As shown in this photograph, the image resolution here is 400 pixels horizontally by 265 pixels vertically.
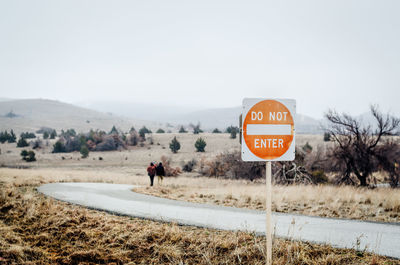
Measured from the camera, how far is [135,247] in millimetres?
5621

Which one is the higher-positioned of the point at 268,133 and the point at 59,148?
the point at 268,133

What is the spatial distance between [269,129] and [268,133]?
63 mm

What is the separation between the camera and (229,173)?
33469 mm

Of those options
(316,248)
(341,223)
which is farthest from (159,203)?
(316,248)

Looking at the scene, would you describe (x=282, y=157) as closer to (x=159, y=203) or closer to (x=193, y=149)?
(x=159, y=203)

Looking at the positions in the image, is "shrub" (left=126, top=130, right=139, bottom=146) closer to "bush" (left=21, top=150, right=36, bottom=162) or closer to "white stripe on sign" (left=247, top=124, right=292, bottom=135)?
"bush" (left=21, top=150, right=36, bottom=162)

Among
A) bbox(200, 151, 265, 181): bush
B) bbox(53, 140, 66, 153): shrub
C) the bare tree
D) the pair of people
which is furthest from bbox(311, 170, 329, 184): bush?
bbox(53, 140, 66, 153): shrub

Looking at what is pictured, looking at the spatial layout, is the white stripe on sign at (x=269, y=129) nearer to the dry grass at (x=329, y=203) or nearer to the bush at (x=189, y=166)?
the dry grass at (x=329, y=203)

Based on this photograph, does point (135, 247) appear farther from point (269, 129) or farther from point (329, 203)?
point (329, 203)

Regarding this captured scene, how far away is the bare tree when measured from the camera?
18.6m

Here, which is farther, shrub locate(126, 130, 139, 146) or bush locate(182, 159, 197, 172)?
shrub locate(126, 130, 139, 146)

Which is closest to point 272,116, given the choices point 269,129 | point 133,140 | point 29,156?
point 269,129

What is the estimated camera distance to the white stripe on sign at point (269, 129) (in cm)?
443

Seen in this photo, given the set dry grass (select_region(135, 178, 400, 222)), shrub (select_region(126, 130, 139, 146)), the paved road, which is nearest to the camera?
the paved road
